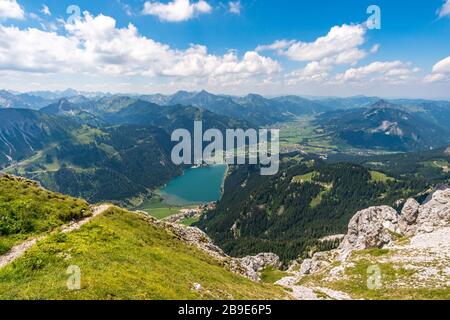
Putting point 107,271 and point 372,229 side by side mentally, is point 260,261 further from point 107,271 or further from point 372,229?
point 107,271

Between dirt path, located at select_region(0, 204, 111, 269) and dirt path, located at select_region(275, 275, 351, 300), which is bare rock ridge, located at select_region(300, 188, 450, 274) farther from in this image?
dirt path, located at select_region(0, 204, 111, 269)

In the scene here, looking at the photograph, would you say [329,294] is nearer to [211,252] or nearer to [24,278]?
[211,252]

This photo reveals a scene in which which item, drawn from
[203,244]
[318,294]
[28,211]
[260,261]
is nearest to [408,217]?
[260,261]

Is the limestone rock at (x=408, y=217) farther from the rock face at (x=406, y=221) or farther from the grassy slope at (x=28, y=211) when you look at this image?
the grassy slope at (x=28, y=211)

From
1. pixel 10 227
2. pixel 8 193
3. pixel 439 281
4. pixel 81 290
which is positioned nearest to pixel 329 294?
pixel 439 281

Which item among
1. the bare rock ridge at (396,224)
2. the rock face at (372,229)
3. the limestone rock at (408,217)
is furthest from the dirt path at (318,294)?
the limestone rock at (408,217)

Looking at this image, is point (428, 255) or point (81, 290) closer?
point (81, 290)

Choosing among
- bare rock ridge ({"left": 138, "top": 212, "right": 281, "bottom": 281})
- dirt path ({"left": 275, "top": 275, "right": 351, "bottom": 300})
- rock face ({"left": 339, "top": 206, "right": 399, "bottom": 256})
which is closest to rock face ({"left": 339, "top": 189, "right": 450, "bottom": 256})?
rock face ({"left": 339, "top": 206, "right": 399, "bottom": 256})
